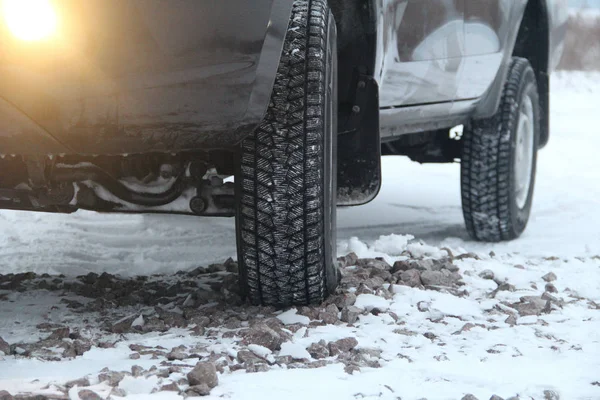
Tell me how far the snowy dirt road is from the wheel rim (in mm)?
272

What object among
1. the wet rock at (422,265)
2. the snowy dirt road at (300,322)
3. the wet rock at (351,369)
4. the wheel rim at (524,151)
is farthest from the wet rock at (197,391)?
the wheel rim at (524,151)

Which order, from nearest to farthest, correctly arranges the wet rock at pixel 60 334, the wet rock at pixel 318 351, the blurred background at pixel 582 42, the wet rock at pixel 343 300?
the wet rock at pixel 318 351 → the wet rock at pixel 60 334 → the wet rock at pixel 343 300 → the blurred background at pixel 582 42

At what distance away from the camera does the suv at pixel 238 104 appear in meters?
1.92

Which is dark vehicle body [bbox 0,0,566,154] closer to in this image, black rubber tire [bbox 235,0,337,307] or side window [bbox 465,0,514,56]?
black rubber tire [bbox 235,0,337,307]

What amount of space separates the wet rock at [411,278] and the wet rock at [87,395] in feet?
4.39

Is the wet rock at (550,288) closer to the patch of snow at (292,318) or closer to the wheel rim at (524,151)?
the patch of snow at (292,318)

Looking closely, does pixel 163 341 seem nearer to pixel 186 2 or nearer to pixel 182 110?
pixel 182 110

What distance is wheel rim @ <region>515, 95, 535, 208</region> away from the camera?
14.6 ft

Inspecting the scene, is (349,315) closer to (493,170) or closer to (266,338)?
(266,338)

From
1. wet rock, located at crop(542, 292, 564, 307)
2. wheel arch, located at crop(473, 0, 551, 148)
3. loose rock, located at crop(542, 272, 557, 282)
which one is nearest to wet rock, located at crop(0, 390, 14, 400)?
wet rock, located at crop(542, 292, 564, 307)

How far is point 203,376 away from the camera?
6.19 ft

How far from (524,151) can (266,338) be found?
2.66m

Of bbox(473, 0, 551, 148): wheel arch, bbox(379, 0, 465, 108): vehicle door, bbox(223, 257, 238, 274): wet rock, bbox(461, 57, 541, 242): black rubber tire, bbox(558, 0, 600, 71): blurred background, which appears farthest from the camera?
bbox(558, 0, 600, 71): blurred background

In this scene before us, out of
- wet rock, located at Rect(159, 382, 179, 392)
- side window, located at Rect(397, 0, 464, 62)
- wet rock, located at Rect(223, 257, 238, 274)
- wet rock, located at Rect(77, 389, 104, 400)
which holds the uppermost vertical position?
side window, located at Rect(397, 0, 464, 62)
